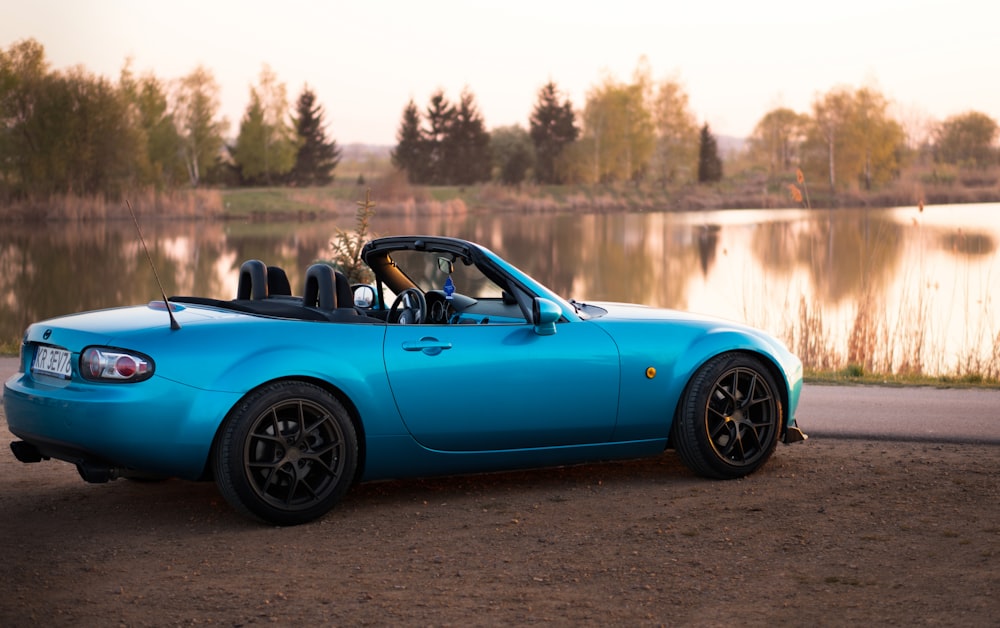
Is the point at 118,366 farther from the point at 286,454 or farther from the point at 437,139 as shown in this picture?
the point at 437,139

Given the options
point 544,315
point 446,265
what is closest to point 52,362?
point 446,265

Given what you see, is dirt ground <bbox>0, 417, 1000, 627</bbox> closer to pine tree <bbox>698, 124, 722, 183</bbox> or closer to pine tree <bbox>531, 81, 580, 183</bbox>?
pine tree <bbox>531, 81, 580, 183</bbox>

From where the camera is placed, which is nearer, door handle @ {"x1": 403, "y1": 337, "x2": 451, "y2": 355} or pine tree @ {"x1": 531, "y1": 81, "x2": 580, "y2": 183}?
door handle @ {"x1": 403, "y1": 337, "x2": 451, "y2": 355}

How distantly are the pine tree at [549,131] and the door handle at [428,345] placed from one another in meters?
99.2

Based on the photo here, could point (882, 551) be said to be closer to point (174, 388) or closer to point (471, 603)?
point (471, 603)

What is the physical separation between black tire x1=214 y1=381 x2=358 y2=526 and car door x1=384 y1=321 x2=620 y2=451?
1.22ft

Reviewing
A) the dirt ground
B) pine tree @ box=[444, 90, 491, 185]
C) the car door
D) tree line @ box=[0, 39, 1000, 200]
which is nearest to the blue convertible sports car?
the car door

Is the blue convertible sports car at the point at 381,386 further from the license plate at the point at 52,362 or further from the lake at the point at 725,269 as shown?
the lake at the point at 725,269

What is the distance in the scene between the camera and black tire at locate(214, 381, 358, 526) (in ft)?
18.9

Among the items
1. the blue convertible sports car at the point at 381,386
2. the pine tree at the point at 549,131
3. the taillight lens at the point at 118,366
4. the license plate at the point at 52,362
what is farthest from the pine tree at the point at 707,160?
the taillight lens at the point at 118,366

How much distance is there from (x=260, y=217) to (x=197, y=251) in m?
27.3

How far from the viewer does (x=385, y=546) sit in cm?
562

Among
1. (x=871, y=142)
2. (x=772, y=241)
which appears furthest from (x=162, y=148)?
(x=772, y=241)

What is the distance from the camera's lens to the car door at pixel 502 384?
20.2ft
